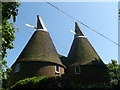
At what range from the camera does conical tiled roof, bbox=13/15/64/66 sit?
27000mm

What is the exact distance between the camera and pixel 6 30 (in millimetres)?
6980

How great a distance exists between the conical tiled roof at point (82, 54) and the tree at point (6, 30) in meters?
21.5

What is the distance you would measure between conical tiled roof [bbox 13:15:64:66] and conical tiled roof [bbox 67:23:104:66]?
2.62m

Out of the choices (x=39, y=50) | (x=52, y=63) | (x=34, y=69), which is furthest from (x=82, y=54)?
(x=34, y=69)

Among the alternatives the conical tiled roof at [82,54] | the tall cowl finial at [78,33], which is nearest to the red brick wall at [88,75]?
the conical tiled roof at [82,54]

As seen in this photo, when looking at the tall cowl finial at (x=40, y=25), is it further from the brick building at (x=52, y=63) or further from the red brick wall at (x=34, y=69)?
the red brick wall at (x=34, y=69)

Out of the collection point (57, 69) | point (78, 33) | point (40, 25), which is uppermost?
point (40, 25)

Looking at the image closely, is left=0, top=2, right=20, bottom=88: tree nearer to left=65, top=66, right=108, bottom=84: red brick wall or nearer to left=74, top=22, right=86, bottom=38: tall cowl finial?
left=65, top=66, right=108, bottom=84: red brick wall

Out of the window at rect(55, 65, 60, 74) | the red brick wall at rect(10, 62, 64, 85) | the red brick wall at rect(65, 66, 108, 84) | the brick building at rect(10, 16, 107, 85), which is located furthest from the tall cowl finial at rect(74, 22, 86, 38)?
the red brick wall at rect(10, 62, 64, 85)

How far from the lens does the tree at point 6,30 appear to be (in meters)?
6.80

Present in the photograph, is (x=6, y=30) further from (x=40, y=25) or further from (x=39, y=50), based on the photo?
(x=40, y=25)

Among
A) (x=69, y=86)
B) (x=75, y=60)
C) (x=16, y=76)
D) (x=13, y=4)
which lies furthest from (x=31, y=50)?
(x=13, y=4)

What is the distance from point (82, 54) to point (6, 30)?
76.5 feet

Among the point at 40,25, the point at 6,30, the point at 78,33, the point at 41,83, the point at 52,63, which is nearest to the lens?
the point at 6,30
